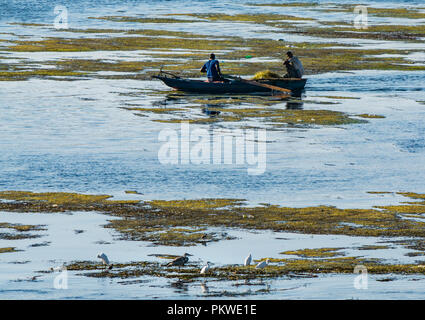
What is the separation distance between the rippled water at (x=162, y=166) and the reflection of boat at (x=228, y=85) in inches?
37.4

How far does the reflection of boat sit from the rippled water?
95 cm

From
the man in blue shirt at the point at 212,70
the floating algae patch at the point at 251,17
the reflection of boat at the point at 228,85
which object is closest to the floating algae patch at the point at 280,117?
the man in blue shirt at the point at 212,70

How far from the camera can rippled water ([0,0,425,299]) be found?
663 inches

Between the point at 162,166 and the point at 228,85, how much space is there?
16.7 metres

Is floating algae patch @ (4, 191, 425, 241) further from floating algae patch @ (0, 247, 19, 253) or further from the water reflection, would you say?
the water reflection

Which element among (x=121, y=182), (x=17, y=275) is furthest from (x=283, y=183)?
(x=17, y=275)

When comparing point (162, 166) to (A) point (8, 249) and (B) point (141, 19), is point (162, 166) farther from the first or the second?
(B) point (141, 19)

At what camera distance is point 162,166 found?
28.1m

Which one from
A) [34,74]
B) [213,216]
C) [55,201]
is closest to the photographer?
[213,216]

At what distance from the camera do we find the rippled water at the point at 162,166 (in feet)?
55.3

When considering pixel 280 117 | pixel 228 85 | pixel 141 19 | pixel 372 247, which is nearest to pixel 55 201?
pixel 372 247

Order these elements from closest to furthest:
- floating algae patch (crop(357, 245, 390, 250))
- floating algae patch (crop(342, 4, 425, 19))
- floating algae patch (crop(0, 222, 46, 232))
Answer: floating algae patch (crop(357, 245, 390, 250)) < floating algae patch (crop(0, 222, 46, 232)) < floating algae patch (crop(342, 4, 425, 19))

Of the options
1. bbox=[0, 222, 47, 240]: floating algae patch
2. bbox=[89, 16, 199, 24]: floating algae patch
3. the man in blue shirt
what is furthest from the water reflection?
bbox=[89, 16, 199, 24]: floating algae patch
